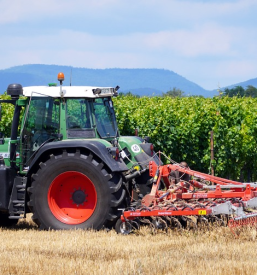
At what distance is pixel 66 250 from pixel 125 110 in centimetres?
1086

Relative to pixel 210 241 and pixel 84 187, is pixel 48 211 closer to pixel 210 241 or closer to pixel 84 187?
pixel 84 187

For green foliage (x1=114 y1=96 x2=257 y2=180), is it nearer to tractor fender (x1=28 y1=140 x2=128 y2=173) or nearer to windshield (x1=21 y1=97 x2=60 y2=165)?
windshield (x1=21 y1=97 x2=60 y2=165)

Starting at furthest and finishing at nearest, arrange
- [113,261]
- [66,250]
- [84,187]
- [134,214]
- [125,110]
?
[125,110], [84,187], [134,214], [66,250], [113,261]

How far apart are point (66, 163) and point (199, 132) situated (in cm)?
944

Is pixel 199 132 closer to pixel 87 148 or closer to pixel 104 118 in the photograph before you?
pixel 104 118

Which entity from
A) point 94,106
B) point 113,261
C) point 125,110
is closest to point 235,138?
point 125,110

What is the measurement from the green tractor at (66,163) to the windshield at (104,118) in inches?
0.6

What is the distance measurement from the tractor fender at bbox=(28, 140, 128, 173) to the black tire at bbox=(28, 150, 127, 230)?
121 mm

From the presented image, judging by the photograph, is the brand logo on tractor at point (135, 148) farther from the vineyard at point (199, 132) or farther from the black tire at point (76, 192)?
the vineyard at point (199, 132)

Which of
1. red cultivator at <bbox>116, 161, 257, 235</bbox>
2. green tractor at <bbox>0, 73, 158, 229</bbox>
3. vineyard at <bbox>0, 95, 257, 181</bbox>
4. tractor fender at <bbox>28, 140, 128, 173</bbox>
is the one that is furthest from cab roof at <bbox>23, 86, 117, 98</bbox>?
vineyard at <bbox>0, 95, 257, 181</bbox>

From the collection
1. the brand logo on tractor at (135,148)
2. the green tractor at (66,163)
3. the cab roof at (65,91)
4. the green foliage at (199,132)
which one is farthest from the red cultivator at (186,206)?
the green foliage at (199,132)

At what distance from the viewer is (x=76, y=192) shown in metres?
8.96

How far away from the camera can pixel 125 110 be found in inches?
701

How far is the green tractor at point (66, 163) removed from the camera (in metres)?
8.67
